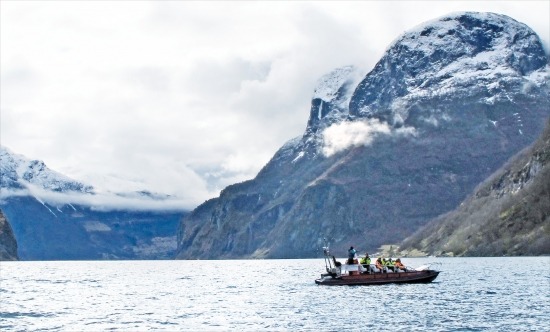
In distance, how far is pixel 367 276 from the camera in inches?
5861

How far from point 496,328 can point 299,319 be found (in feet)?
Answer: 79.8

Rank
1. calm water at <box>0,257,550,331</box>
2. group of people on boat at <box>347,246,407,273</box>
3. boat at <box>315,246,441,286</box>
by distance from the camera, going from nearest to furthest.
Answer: calm water at <box>0,257,550,331</box> < boat at <box>315,246,441,286</box> < group of people on boat at <box>347,246,407,273</box>

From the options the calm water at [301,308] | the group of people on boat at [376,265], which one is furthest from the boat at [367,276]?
the calm water at [301,308]

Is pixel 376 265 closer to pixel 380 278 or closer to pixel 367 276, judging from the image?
pixel 380 278

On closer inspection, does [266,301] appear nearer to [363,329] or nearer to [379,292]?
[379,292]

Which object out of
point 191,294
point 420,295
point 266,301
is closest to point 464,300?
point 420,295

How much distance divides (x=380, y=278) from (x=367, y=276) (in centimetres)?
298

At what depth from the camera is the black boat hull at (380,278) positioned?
149000mm

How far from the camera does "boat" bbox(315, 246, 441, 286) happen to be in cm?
14900

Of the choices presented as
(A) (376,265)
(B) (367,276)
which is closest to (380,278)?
(B) (367,276)

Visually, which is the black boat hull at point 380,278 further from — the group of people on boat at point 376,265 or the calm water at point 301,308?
the group of people on boat at point 376,265

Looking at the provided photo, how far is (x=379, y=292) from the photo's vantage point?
13575cm

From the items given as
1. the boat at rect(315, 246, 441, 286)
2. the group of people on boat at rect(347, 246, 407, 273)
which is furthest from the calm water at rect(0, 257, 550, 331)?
the group of people on boat at rect(347, 246, 407, 273)

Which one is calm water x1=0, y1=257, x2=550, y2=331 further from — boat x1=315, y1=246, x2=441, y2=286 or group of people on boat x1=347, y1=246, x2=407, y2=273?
group of people on boat x1=347, y1=246, x2=407, y2=273
